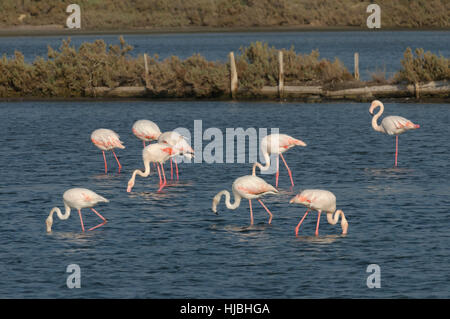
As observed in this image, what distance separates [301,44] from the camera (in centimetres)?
8256

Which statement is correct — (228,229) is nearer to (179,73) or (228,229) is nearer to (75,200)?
(75,200)

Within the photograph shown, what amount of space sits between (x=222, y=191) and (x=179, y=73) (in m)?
24.1

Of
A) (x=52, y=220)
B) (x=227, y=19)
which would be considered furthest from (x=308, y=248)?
(x=227, y=19)

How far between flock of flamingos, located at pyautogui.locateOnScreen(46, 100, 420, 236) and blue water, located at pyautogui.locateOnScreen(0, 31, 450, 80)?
93.5 feet

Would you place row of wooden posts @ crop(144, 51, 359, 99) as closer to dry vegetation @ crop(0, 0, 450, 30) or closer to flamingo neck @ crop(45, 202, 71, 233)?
A: flamingo neck @ crop(45, 202, 71, 233)

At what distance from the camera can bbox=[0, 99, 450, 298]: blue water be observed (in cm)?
1395

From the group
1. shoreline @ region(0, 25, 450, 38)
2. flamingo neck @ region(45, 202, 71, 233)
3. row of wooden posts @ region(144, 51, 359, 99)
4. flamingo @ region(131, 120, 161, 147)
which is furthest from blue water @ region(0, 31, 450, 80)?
flamingo neck @ region(45, 202, 71, 233)

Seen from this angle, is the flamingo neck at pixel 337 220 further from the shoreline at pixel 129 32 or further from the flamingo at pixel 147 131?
the shoreline at pixel 129 32

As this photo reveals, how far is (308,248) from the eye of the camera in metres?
15.8

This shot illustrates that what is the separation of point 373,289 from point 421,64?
26064 mm

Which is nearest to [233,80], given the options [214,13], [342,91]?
[342,91]

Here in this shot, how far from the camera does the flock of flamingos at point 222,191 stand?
53.7 feet
